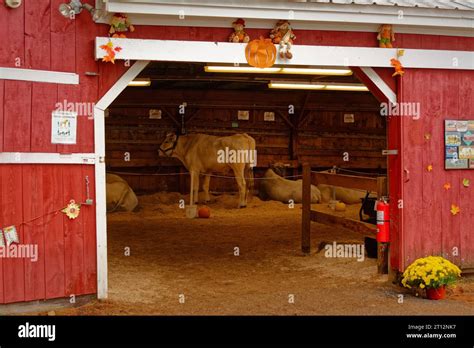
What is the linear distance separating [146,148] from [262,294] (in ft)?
37.0

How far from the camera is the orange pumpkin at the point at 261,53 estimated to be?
776 centimetres

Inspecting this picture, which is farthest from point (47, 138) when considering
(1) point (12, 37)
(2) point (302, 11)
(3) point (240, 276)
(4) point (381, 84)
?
(4) point (381, 84)

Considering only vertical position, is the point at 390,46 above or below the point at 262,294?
above

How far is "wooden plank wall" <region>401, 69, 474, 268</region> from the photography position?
8352 millimetres

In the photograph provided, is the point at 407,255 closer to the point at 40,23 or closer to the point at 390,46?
the point at 390,46

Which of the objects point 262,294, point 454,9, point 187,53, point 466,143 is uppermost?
point 454,9

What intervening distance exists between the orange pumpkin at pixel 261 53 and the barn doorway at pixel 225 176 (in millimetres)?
3138

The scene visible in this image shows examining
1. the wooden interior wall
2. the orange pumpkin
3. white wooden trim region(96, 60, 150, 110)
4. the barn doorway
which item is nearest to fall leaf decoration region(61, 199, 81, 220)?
white wooden trim region(96, 60, 150, 110)

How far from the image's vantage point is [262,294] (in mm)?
8031

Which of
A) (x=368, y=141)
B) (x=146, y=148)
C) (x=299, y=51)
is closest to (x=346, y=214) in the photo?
(x=368, y=141)

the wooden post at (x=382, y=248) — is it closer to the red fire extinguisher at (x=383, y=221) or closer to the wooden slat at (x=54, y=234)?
the red fire extinguisher at (x=383, y=221)

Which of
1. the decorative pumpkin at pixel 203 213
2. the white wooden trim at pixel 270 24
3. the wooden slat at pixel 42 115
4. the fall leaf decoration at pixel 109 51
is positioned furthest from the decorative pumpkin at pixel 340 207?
the wooden slat at pixel 42 115

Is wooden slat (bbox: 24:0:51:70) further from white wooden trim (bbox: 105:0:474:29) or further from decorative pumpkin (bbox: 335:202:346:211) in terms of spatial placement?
decorative pumpkin (bbox: 335:202:346:211)

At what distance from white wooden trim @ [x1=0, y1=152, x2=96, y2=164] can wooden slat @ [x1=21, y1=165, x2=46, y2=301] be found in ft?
0.27
